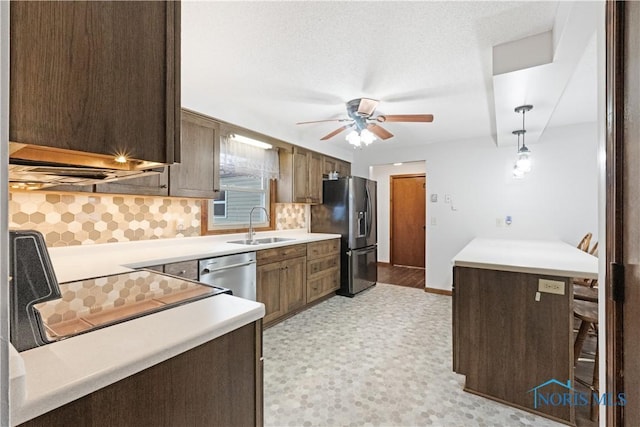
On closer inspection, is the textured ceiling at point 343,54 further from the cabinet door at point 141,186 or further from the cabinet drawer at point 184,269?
the cabinet drawer at point 184,269

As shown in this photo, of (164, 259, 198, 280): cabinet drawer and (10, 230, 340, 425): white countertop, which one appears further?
(164, 259, 198, 280): cabinet drawer

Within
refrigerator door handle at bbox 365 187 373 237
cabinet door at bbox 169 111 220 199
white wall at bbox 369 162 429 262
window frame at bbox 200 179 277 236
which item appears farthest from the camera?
white wall at bbox 369 162 429 262

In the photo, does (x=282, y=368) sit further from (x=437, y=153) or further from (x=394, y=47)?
(x=437, y=153)

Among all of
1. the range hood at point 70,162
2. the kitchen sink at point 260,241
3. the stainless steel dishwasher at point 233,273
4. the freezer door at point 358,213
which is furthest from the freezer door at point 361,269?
the range hood at point 70,162

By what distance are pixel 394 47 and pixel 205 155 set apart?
1.86 meters

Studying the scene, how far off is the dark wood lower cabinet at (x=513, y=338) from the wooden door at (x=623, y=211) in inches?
42.3

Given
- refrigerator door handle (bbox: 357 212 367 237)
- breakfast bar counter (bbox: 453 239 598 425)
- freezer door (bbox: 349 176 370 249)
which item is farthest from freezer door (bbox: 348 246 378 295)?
breakfast bar counter (bbox: 453 239 598 425)

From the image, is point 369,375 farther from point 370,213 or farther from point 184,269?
point 370,213

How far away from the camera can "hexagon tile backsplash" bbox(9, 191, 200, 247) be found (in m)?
1.90

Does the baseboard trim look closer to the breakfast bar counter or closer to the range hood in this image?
the breakfast bar counter

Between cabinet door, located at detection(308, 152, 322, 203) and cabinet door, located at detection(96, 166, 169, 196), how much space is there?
2.00 m

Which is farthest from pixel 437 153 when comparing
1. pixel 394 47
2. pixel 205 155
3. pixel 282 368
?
pixel 282 368

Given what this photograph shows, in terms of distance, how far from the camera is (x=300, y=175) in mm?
3877

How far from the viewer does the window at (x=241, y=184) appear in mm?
3129
